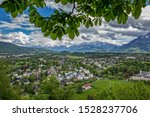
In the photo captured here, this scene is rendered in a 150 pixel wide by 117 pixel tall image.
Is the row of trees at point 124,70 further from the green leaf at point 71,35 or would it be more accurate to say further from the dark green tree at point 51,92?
the green leaf at point 71,35

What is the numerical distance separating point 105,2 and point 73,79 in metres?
144

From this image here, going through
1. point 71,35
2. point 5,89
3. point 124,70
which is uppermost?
point 71,35

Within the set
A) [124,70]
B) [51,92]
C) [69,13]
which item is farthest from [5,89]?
[124,70]

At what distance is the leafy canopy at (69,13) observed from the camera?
11.7 ft

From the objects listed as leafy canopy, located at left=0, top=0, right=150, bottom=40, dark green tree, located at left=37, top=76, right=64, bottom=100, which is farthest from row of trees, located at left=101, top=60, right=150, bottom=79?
leafy canopy, located at left=0, top=0, right=150, bottom=40

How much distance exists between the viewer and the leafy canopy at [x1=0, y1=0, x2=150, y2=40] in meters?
3.58

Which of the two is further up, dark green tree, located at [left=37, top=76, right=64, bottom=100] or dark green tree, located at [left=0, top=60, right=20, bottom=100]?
dark green tree, located at [left=0, top=60, right=20, bottom=100]

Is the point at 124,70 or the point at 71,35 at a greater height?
the point at 71,35

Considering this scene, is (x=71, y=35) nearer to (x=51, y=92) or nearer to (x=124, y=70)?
(x=51, y=92)

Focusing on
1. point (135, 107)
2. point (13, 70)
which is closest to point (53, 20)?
point (135, 107)

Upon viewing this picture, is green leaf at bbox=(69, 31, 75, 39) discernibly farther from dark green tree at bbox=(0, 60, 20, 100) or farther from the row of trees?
the row of trees

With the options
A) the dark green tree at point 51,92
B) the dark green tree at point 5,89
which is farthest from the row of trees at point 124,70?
the dark green tree at point 5,89

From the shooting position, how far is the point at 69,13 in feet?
13.7

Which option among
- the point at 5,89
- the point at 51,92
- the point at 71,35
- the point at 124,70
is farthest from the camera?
the point at 124,70
